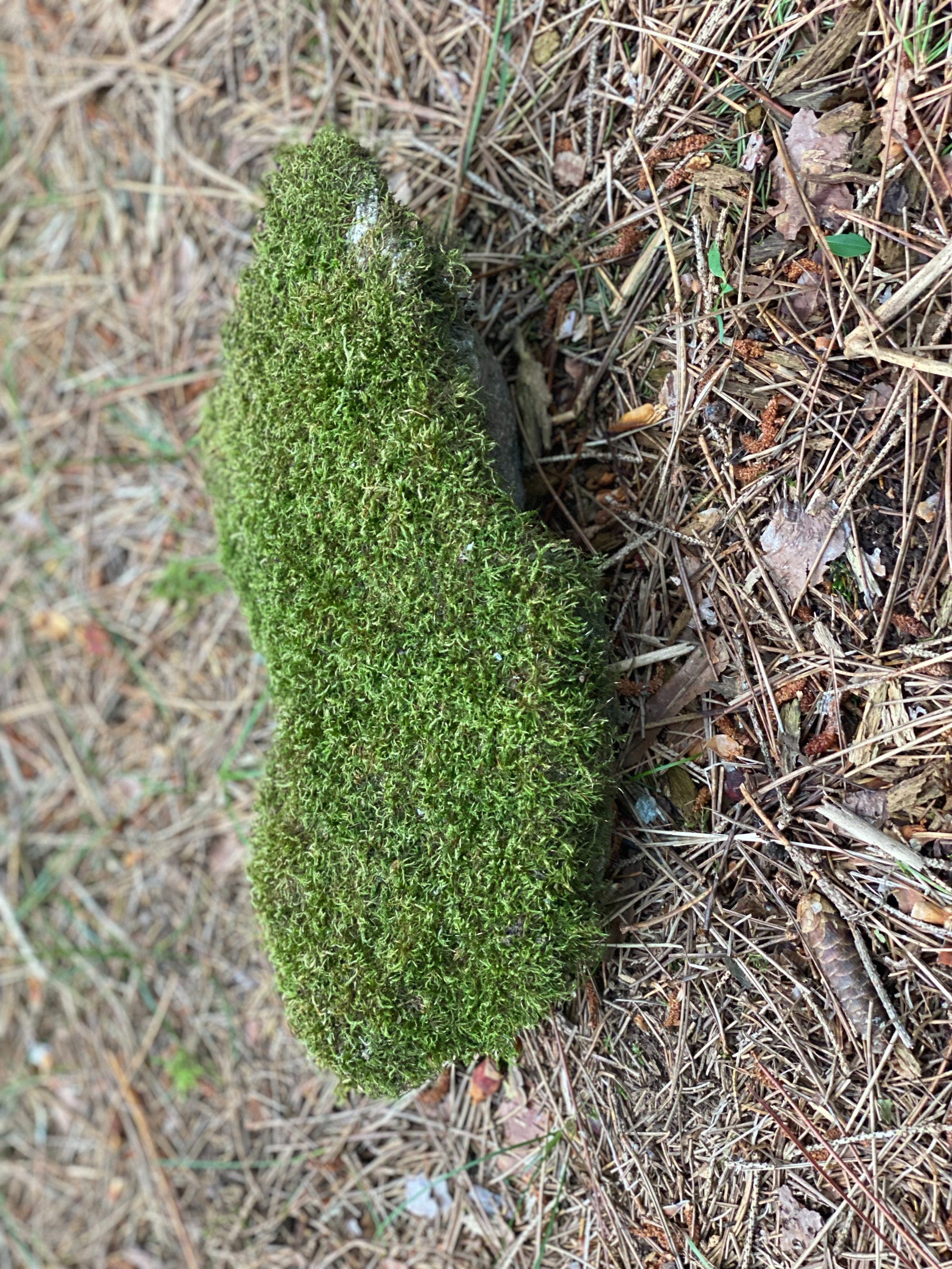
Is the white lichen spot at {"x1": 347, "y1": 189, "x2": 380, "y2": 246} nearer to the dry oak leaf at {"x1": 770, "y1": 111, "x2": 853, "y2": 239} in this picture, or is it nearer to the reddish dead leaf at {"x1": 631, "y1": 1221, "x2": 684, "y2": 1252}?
the dry oak leaf at {"x1": 770, "y1": 111, "x2": 853, "y2": 239}

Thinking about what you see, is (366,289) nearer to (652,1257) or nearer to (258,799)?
(258,799)

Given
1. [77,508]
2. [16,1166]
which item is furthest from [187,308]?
[16,1166]

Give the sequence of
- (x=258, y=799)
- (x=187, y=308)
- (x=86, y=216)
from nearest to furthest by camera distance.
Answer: (x=258, y=799), (x=187, y=308), (x=86, y=216)

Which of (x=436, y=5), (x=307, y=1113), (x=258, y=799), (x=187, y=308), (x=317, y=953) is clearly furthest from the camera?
(x=187, y=308)

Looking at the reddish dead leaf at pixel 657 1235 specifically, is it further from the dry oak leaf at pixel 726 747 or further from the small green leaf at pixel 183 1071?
the small green leaf at pixel 183 1071

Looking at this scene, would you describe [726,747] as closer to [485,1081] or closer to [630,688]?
[630,688]

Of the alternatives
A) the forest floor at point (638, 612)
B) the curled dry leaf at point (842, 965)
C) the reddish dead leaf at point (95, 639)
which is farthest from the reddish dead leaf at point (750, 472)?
the reddish dead leaf at point (95, 639)

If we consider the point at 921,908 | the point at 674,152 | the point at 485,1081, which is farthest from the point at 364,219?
the point at 485,1081

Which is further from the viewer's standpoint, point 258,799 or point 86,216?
point 86,216
